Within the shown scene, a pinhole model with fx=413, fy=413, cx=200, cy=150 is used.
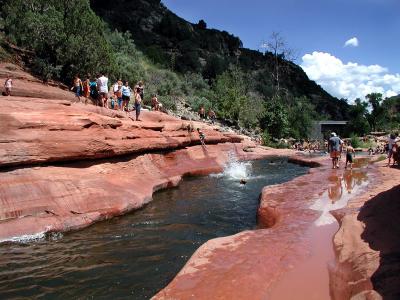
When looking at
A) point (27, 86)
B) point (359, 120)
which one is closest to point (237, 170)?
point (27, 86)

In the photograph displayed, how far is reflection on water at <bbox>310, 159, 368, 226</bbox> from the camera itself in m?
10.4

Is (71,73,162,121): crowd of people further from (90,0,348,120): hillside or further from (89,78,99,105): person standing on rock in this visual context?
(90,0,348,120): hillside

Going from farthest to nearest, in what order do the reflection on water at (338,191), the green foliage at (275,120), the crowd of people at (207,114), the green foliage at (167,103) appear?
1. the green foliage at (275,120)
2. the crowd of people at (207,114)
3. the green foliage at (167,103)
4. the reflection on water at (338,191)

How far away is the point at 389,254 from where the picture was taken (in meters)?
6.28

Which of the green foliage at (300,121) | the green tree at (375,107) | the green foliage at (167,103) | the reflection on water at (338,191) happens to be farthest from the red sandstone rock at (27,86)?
the green tree at (375,107)

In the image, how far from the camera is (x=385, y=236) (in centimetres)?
710

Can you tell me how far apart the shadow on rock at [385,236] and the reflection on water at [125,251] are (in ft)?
11.8

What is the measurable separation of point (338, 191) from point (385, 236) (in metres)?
6.09

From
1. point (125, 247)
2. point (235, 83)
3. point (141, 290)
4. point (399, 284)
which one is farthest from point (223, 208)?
point (235, 83)

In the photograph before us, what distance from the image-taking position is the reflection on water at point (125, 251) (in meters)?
7.50

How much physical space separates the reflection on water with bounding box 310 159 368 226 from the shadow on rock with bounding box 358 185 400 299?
1.13 m

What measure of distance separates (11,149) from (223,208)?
263 inches

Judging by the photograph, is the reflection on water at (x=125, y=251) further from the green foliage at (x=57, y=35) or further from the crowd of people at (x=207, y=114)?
the crowd of people at (x=207, y=114)

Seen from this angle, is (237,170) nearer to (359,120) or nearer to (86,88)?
(86,88)
